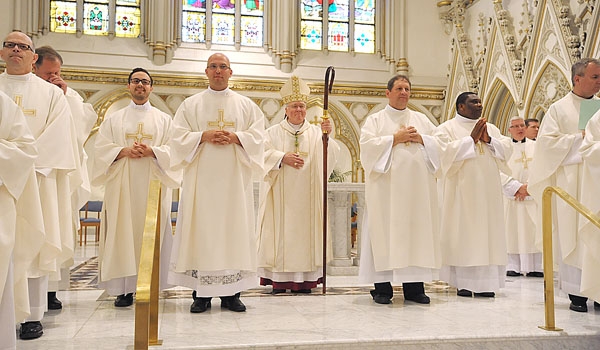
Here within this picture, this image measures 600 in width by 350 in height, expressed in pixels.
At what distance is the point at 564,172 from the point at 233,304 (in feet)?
9.64

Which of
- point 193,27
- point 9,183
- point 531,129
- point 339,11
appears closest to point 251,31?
point 193,27

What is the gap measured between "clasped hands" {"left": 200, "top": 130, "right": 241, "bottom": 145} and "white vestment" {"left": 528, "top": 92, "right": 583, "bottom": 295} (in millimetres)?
2583

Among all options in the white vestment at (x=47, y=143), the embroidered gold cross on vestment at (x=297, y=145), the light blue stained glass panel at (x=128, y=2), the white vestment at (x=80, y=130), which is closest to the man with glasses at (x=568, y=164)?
the embroidered gold cross on vestment at (x=297, y=145)

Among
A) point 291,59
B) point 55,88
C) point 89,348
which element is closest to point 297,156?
point 55,88

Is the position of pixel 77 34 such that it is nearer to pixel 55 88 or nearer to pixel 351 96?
Answer: pixel 351 96

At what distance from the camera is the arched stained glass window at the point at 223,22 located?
12820 millimetres

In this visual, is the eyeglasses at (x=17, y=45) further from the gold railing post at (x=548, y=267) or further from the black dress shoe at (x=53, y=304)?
the gold railing post at (x=548, y=267)

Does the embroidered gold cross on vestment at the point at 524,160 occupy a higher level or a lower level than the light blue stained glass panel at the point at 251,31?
lower

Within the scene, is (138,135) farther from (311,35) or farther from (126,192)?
(311,35)

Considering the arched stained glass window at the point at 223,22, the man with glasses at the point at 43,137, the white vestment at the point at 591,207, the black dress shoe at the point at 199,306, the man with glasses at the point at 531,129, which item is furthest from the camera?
the arched stained glass window at the point at 223,22

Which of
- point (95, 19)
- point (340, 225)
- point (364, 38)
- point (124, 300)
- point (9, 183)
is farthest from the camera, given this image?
point (364, 38)

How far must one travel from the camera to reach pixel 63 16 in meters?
12.3

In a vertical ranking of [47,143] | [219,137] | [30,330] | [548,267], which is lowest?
[30,330]

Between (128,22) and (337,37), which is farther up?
(128,22)
